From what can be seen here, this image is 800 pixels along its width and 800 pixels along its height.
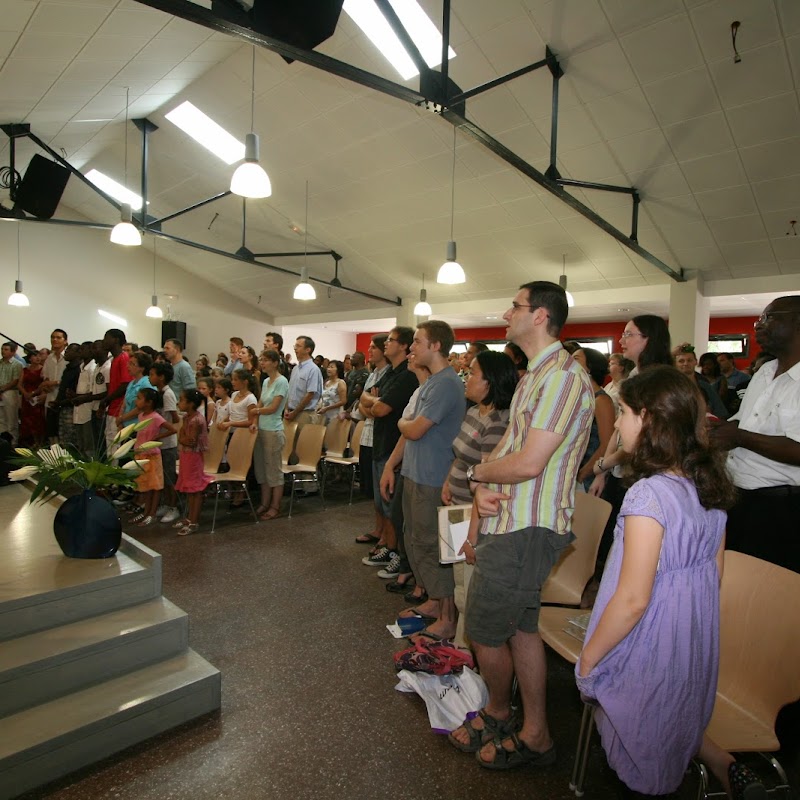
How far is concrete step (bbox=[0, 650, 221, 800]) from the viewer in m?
1.69

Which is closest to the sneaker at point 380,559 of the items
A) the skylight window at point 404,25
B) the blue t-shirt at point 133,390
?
the blue t-shirt at point 133,390

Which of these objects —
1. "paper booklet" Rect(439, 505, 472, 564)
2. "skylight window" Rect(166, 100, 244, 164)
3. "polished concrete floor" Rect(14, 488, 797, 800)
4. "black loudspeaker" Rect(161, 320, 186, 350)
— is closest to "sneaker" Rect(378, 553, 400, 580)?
"polished concrete floor" Rect(14, 488, 797, 800)

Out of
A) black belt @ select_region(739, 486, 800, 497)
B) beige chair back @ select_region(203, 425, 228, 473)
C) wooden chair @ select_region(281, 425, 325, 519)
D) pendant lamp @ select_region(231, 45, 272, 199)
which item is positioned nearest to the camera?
black belt @ select_region(739, 486, 800, 497)

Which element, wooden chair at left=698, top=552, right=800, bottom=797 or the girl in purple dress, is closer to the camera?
the girl in purple dress

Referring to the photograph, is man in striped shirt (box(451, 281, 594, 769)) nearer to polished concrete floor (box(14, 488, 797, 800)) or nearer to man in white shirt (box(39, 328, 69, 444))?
polished concrete floor (box(14, 488, 797, 800))

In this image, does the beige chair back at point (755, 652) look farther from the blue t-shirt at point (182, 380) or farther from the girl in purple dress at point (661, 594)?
the blue t-shirt at point (182, 380)

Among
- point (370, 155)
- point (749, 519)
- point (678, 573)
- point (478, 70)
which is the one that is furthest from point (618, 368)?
point (370, 155)

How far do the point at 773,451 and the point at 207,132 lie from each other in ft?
27.2

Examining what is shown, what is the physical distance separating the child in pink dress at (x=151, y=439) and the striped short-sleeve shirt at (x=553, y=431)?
11.3 feet

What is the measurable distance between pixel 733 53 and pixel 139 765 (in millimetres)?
5921

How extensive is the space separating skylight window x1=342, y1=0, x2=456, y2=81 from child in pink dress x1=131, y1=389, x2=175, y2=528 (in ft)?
12.0

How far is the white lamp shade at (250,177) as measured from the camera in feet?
12.8

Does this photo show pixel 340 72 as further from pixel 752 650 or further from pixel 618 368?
pixel 752 650

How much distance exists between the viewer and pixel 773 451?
6.25ft
